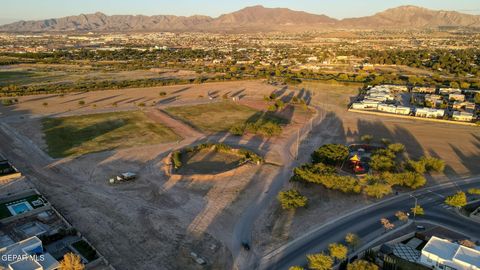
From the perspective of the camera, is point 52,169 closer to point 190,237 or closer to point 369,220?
point 190,237

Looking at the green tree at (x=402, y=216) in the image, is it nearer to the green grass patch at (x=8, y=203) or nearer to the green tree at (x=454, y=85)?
the green grass patch at (x=8, y=203)

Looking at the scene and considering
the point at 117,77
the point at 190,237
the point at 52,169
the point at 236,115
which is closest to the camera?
the point at 190,237

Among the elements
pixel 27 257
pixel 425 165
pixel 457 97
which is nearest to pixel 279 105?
pixel 425 165

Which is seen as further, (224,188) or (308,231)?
(224,188)

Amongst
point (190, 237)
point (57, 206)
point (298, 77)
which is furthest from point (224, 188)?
point (298, 77)

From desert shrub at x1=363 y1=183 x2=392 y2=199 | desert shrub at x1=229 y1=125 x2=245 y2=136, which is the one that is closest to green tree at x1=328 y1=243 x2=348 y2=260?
desert shrub at x1=363 y1=183 x2=392 y2=199

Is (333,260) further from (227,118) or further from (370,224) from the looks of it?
(227,118)
